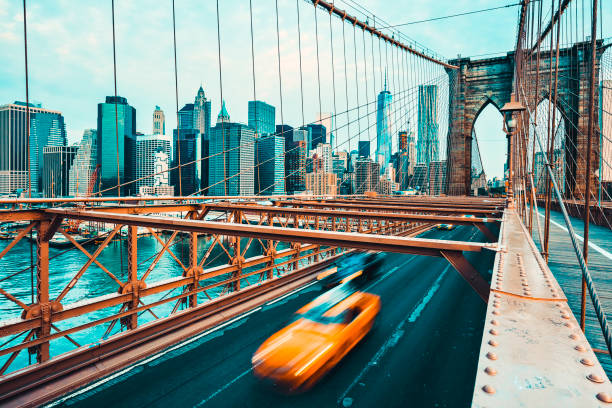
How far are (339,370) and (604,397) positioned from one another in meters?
8.31

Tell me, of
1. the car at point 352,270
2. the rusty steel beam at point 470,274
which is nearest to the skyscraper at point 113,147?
the car at point 352,270

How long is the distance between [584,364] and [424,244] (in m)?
3.13

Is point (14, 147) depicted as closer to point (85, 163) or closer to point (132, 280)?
point (132, 280)

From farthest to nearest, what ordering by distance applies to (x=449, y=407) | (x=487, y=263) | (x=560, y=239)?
(x=487, y=263) → (x=560, y=239) → (x=449, y=407)

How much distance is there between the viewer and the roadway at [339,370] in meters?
7.43

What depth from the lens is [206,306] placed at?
12078 mm

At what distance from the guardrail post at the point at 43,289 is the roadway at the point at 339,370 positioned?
1.41m

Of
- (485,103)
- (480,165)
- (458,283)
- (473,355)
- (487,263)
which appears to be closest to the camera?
(473,355)

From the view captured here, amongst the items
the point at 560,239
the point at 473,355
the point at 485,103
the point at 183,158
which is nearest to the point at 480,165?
the point at 485,103

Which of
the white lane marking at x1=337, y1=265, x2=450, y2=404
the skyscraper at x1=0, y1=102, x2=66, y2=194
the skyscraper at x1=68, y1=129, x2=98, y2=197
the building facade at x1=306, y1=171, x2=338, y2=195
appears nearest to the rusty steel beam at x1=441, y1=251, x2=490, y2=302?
the white lane marking at x1=337, y1=265, x2=450, y2=404

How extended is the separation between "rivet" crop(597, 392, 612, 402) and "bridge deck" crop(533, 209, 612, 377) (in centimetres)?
526

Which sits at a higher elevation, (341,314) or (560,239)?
(560,239)

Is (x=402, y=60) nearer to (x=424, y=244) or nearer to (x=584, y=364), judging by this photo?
(x=424, y=244)

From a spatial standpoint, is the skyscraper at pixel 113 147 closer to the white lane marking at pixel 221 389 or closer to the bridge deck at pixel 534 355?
the white lane marking at pixel 221 389
